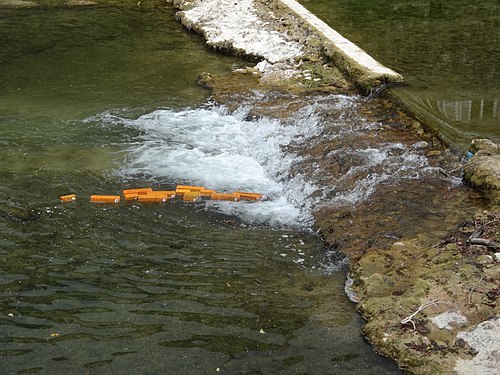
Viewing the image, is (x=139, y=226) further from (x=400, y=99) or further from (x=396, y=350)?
(x=400, y=99)

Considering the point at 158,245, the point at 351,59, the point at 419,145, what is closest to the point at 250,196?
the point at 158,245

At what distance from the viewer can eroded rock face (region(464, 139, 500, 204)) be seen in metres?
6.04

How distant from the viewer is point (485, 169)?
20.5 ft

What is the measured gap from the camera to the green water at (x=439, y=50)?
25.6ft

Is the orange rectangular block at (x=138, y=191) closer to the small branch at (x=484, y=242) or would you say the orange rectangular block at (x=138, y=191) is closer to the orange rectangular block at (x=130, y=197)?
the orange rectangular block at (x=130, y=197)

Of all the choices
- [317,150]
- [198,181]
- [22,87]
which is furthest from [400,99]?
[22,87]

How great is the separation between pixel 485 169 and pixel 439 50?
4419 millimetres

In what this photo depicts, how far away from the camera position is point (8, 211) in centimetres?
628

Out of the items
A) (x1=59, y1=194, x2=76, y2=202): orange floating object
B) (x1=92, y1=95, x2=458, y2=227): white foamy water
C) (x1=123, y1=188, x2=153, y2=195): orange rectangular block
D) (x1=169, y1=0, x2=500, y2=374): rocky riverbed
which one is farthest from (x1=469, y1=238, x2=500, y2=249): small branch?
(x1=59, y1=194, x2=76, y2=202): orange floating object

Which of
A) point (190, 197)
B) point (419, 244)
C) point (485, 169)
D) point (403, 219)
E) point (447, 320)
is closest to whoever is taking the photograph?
point (447, 320)

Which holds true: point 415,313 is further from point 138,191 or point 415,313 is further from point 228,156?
point 228,156

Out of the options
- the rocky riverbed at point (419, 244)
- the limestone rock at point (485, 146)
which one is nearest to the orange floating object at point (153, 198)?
the rocky riverbed at point (419, 244)

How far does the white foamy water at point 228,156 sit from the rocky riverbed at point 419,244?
0.32m

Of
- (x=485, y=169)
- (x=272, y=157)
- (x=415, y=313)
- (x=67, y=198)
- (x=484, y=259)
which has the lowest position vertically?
(x=67, y=198)
